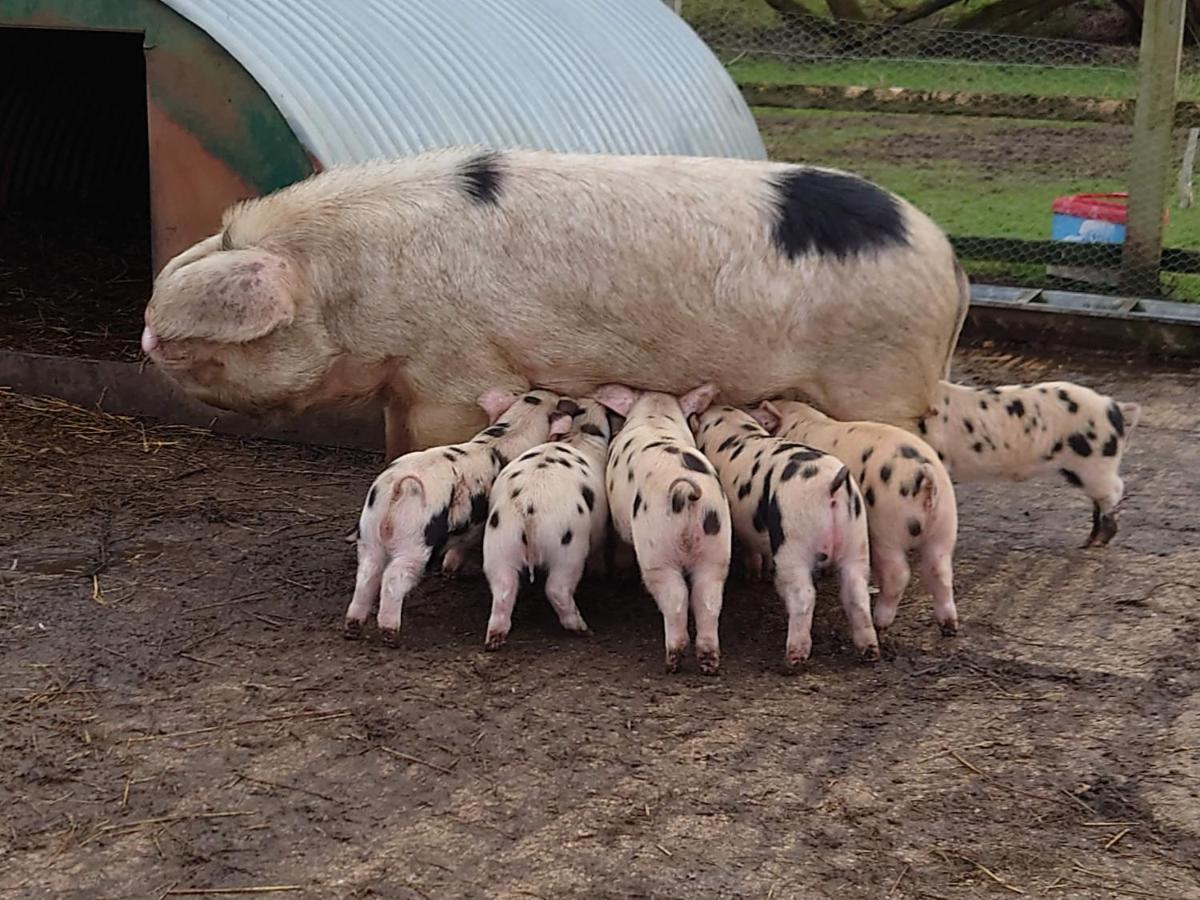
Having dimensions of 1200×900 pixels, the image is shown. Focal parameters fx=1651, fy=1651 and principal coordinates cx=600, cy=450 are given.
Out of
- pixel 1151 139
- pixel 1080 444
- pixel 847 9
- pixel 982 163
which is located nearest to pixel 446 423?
pixel 1080 444

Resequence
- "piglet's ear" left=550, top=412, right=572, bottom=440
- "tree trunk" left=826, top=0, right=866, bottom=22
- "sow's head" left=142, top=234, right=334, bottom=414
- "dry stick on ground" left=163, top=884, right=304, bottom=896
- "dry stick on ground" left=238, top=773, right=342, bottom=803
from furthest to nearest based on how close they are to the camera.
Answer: "tree trunk" left=826, top=0, right=866, bottom=22 → "sow's head" left=142, top=234, right=334, bottom=414 → "piglet's ear" left=550, top=412, right=572, bottom=440 → "dry stick on ground" left=238, top=773, right=342, bottom=803 → "dry stick on ground" left=163, top=884, right=304, bottom=896

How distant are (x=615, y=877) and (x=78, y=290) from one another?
5182 millimetres

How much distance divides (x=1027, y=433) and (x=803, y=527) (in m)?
1.23

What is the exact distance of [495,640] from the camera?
397cm

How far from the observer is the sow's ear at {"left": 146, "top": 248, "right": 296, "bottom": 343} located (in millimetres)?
4535

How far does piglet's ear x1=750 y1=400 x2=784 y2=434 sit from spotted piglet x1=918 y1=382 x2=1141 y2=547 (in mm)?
446

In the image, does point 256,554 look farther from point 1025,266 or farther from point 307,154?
point 1025,266

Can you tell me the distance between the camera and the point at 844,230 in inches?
179

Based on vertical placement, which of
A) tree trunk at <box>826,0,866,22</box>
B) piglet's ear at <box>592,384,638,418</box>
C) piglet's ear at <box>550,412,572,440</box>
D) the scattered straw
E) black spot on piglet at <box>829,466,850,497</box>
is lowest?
the scattered straw

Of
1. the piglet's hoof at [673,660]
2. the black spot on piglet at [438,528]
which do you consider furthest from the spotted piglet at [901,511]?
the black spot on piglet at [438,528]

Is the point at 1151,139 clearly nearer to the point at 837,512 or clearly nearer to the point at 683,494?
the point at 837,512

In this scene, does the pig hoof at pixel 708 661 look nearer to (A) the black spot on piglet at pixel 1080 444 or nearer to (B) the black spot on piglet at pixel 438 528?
(B) the black spot on piglet at pixel 438 528

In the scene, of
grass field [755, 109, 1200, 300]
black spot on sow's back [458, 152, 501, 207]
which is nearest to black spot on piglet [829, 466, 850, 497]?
black spot on sow's back [458, 152, 501, 207]

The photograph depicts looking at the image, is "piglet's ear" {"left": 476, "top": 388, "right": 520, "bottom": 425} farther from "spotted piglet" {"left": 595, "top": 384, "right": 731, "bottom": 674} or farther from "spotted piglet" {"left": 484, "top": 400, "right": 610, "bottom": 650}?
"spotted piglet" {"left": 595, "top": 384, "right": 731, "bottom": 674}
